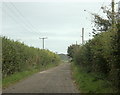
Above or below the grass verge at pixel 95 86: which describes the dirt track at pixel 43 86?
below

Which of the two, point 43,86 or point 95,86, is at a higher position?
point 95,86

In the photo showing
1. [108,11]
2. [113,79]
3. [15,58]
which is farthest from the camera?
[15,58]

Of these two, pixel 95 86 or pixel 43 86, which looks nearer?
pixel 95 86

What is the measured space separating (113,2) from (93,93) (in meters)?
7.06

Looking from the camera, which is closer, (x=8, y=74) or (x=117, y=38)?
(x=117, y=38)

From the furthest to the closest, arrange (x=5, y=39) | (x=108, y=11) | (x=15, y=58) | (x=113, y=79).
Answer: (x=15, y=58) < (x=5, y=39) < (x=108, y=11) < (x=113, y=79)

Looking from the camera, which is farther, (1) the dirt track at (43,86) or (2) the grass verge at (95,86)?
(1) the dirt track at (43,86)

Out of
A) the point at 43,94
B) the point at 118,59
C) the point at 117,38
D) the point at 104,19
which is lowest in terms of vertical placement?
the point at 43,94

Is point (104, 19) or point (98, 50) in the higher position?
point (104, 19)

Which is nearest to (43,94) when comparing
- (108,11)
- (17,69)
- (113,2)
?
(113,2)

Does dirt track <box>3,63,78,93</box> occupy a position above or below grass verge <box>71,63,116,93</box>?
below

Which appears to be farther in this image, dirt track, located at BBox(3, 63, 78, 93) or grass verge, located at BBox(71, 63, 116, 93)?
dirt track, located at BBox(3, 63, 78, 93)

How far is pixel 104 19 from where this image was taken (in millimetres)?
24562

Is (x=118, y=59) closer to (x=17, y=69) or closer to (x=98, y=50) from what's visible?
(x=98, y=50)
